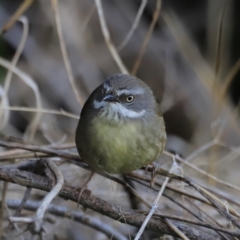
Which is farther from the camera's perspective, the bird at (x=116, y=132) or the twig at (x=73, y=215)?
the twig at (x=73, y=215)

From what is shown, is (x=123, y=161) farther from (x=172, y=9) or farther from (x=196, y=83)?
(x=172, y=9)

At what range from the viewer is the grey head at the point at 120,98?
289 centimetres

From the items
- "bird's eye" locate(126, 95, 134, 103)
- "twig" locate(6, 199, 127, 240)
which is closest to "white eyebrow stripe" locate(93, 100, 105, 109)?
"bird's eye" locate(126, 95, 134, 103)

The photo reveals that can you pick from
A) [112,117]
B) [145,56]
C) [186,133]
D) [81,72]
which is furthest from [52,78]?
[112,117]

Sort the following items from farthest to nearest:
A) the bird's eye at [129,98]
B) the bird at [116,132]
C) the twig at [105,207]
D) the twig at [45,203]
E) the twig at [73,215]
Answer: the twig at [73,215] → the bird's eye at [129,98] → the bird at [116,132] → the twig at [105,207] → the twig at [45,203]

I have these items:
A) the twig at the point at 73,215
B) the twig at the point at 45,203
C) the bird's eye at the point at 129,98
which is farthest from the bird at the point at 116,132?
the twig at the point at 73,215

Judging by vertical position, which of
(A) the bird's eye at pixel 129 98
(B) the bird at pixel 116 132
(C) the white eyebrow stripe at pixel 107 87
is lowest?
(B) the bird at pixel 116 132

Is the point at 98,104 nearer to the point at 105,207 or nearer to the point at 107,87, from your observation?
the point at 107,87

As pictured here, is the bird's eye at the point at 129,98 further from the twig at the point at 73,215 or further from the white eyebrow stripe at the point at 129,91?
the twig at the point at 73,215

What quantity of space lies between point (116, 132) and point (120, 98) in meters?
0.19

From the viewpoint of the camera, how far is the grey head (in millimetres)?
2887

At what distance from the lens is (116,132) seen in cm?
286

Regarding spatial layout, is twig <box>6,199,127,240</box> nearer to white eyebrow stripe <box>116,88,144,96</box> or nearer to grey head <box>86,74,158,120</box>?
grey head <box>86,74,158,120</box>

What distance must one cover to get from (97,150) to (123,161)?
14 centimetres
